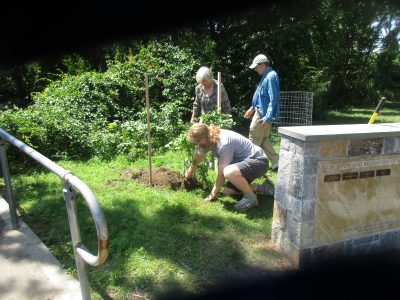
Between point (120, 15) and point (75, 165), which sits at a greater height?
point (120, 15)

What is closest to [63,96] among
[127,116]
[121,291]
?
[127,116]

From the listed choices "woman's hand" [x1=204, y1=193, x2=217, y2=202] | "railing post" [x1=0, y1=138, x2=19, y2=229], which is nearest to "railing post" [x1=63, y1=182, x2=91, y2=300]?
"railing post" [x1=0, y1=138, x2=19, y2=229]

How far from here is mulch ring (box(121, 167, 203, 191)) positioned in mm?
4672

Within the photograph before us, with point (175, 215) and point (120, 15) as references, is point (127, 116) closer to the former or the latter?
point (120, 15)

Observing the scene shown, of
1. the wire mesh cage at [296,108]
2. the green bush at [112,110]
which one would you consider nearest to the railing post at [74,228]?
the green bush at [112,110]

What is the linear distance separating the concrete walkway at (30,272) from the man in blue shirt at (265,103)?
3.22 meters

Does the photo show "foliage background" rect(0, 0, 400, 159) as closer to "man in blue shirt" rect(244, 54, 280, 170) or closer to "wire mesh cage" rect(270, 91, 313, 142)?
"wire mesh cage" rect(270, 91, 313, 142)

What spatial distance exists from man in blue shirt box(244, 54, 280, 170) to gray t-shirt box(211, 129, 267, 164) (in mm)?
1118

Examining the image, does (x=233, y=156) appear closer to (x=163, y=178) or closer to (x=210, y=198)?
(x=210, y=198)

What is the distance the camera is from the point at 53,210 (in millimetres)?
4012

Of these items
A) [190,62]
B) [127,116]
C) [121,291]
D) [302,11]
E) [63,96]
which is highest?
[302,11]

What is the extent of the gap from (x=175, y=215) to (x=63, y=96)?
5.50m

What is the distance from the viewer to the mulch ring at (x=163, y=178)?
4672 millimetres

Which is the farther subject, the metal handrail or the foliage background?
the foliage background
